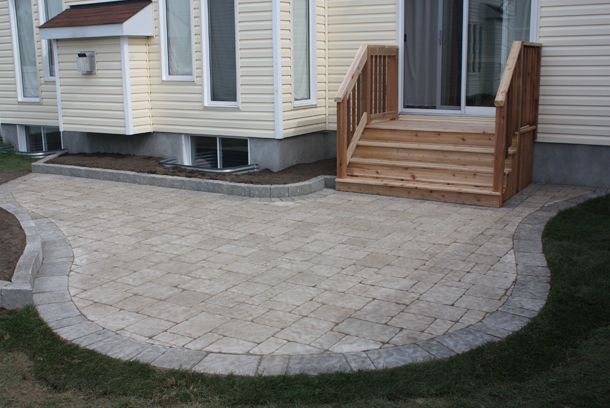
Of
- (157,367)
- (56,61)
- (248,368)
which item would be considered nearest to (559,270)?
(248,368)

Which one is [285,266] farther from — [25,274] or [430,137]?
[430,137]

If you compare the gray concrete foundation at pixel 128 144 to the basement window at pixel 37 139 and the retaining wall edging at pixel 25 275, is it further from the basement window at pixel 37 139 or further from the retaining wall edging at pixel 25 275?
the retaining wall edging at pixel 25 275

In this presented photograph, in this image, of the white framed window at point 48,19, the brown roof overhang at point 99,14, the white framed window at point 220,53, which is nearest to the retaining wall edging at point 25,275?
the white framed window at point 220,53

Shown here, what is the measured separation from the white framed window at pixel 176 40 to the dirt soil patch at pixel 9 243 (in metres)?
4.03

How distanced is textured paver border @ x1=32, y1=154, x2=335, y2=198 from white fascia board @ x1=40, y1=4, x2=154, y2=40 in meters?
2.09

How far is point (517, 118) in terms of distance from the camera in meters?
8.11

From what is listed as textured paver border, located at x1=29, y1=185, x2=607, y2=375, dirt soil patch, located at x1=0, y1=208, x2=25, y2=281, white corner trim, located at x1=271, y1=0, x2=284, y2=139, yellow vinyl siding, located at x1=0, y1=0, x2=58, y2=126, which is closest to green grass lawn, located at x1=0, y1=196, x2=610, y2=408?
textured paver border, located at x1=29, y1=185, x2=607, y2=375

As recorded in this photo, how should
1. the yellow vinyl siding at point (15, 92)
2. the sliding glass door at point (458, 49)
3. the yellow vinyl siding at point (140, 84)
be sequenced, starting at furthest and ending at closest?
the yellow vinyl siding at point (15, 92) → the yellow vinyl siding at point (140, 84) → the sliding glass door at point (458, 49)

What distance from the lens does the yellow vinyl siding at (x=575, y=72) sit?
834 cm

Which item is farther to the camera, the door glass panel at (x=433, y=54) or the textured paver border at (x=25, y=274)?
the door glass panel at (x=433, y=54)

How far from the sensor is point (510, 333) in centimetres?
427

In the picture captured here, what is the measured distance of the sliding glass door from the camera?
30.7ft

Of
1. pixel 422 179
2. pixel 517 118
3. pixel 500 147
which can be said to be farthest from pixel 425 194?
pixel 517 118

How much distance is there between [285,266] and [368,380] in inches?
88.0
